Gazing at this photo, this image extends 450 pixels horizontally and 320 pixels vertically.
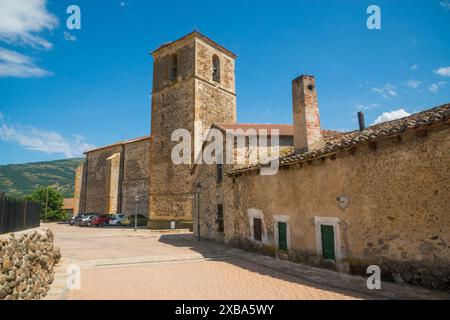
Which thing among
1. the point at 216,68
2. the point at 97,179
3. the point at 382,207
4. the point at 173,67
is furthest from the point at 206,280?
the point at 97,179

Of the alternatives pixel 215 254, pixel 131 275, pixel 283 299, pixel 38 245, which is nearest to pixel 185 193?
pixel 215 254

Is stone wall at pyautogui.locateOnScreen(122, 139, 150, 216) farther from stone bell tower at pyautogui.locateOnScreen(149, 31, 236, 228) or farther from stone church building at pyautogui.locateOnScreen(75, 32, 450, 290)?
stone church building at pyautogui.locateOnScreen(75, 32, 450, 290)

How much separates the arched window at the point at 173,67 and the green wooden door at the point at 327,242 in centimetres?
2101

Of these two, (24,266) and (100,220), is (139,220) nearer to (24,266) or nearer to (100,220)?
(100,220)

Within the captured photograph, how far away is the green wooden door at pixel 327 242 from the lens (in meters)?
8.15

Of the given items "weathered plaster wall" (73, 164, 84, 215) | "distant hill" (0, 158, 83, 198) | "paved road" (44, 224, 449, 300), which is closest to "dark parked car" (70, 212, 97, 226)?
"weathered plaster wall" (73, 164, 84, 215)

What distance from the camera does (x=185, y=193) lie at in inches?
870

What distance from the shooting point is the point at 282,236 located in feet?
33.4

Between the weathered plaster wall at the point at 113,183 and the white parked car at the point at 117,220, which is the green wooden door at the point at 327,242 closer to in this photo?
the white parked car at the point at 117,220

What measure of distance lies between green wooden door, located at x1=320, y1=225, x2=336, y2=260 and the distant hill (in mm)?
113371

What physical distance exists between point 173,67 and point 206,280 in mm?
22266

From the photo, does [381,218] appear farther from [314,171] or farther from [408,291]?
[314,171]

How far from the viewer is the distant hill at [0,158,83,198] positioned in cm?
10969

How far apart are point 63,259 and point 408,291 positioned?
Result: 10.9 metres
